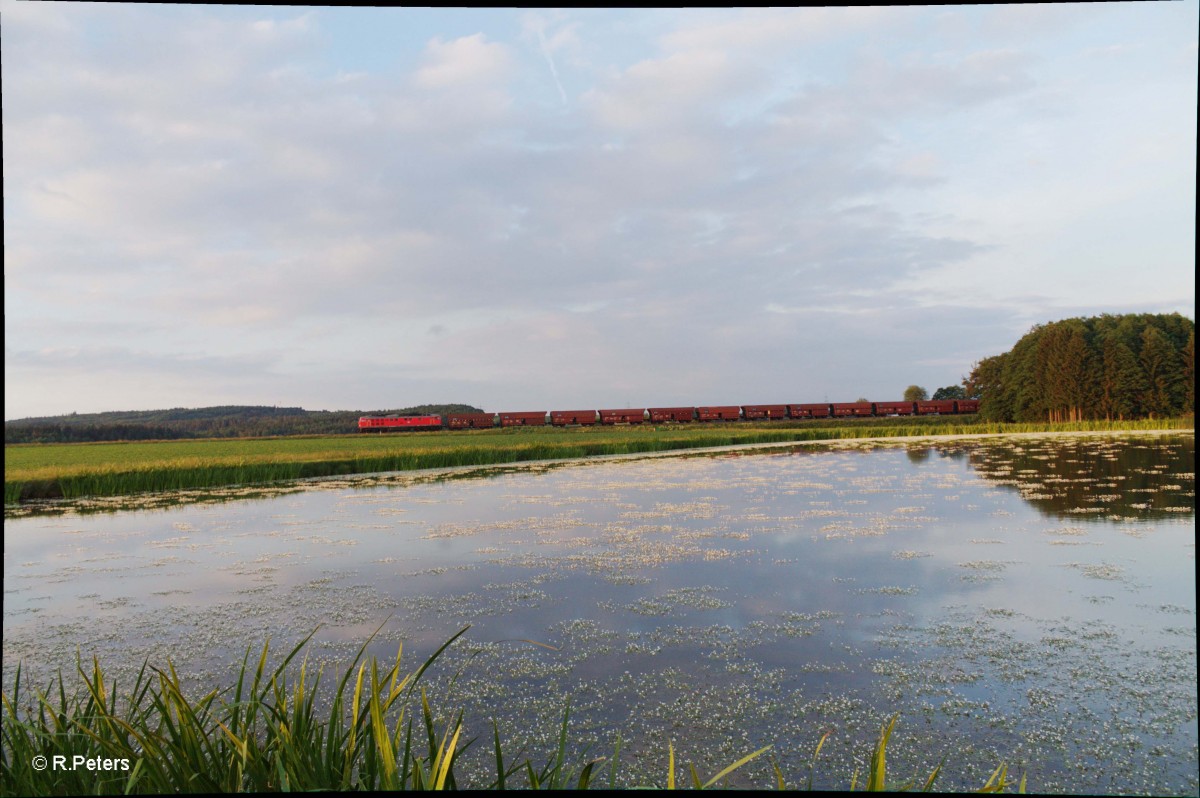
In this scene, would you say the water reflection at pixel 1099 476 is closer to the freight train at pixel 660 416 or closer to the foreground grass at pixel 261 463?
the foreground grass at pixel 261 463

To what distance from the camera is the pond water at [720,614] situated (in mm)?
3000

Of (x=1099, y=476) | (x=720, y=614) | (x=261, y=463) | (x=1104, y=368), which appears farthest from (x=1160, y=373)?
(x=261, y=463)

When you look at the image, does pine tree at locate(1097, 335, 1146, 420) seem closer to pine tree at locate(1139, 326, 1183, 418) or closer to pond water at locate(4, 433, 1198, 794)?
pine tree at locate(1139, 326, 1183, 418)

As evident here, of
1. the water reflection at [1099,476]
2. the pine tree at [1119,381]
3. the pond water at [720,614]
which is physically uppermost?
the pine tree at [1119,381]

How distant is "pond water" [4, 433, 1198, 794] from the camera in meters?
3.00

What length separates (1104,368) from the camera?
29.2 meters

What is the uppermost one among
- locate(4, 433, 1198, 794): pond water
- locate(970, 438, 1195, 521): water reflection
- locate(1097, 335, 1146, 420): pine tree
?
locate(1097, 335, 1146, 420): pine tree

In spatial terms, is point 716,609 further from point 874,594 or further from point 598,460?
point 598,460

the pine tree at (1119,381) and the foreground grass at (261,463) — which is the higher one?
the pine tree at (1119,381)

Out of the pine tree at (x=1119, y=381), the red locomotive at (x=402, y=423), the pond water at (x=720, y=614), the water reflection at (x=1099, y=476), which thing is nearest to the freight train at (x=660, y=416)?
the red locomotive at (x=402, y=423)

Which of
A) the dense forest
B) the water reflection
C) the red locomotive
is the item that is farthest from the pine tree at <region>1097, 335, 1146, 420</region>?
the red locomotive

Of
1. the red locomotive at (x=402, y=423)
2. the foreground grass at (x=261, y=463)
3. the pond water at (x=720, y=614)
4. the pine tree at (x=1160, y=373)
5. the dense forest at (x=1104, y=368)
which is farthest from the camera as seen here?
the red locomotive at (x=402, y=423)

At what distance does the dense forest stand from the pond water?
74.1 ft

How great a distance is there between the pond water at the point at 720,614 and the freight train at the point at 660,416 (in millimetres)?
34392
